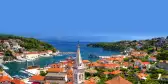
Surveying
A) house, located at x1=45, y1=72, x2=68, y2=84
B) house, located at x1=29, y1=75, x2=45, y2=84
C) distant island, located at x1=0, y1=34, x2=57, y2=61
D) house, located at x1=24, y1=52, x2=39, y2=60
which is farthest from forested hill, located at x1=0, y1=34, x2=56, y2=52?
house, located at x1=45, y1=72, x2=68, y2=84

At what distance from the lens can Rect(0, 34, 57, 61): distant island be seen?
4725 cm

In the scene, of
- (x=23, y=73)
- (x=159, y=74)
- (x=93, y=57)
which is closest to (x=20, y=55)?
(x=93, y=57)

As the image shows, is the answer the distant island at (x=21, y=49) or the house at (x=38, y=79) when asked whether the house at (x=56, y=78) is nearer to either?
the house at (x=38, y=79)

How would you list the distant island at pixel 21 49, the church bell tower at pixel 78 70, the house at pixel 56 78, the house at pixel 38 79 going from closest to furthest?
the church bell tower at pixel 78 70, the house at pixel 56 78, the house at pixel 38 79, the distant island at pixel 21 49

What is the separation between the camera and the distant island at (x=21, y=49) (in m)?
47.2

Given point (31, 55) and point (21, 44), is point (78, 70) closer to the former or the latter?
point (31, 55)

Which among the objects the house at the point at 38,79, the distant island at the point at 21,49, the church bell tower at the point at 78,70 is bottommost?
the house at the point at 38,79

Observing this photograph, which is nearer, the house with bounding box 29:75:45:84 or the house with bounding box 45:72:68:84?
the house with bounding box 45:72:68:84

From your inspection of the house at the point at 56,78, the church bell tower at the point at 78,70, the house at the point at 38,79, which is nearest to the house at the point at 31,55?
the house at the point at 38,79

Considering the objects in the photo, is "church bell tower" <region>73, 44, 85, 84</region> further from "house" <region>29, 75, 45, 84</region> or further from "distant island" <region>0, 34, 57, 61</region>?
"distant island" <region>0, 34, 57, 61</region>

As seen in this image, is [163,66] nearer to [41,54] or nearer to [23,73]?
[23,73]

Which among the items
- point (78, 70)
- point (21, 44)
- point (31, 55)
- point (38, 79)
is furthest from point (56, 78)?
point (21, 44)

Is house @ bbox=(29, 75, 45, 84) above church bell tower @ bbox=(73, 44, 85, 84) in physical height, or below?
below

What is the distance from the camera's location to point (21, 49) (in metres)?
52.1
